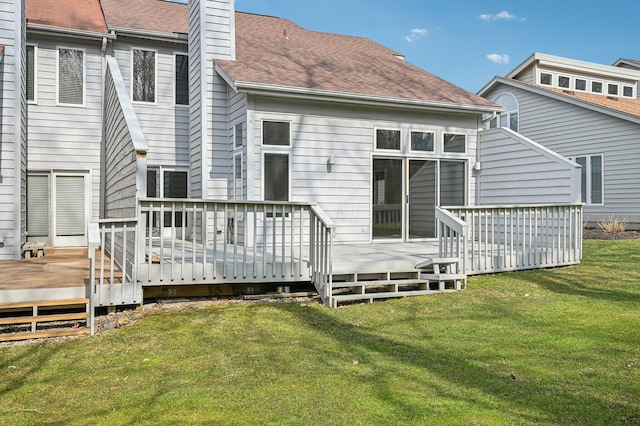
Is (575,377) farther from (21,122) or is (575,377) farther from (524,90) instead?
(524,90)

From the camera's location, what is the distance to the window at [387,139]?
34.6 ft

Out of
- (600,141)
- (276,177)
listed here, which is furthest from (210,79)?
(600,141)

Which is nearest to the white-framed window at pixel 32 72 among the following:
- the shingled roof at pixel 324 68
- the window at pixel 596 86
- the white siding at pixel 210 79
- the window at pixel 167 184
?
the window at pixel 167 184

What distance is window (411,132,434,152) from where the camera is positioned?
35.5ft

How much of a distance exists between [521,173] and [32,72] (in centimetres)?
1096

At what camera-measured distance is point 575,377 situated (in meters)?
3.89

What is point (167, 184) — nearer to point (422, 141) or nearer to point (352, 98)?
point (352, 98)

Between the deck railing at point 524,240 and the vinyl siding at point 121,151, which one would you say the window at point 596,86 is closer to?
the deck railing at point 524,240

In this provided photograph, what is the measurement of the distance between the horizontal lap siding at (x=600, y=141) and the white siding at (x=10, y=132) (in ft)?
51.9

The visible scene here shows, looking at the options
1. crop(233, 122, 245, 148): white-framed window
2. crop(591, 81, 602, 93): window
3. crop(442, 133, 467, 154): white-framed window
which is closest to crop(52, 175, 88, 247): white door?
crop(233, 122, 245, 148): white-framed window

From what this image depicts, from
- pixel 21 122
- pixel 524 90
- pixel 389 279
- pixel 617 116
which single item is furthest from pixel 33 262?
pixel 524 90

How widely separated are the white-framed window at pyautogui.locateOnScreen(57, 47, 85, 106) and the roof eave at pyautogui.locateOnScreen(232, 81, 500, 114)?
16.5ft

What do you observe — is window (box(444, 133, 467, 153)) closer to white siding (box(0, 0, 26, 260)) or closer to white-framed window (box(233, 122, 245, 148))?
white-framed window (box(233, 122, 245, 148))

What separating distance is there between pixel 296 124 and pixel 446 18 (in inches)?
1510
